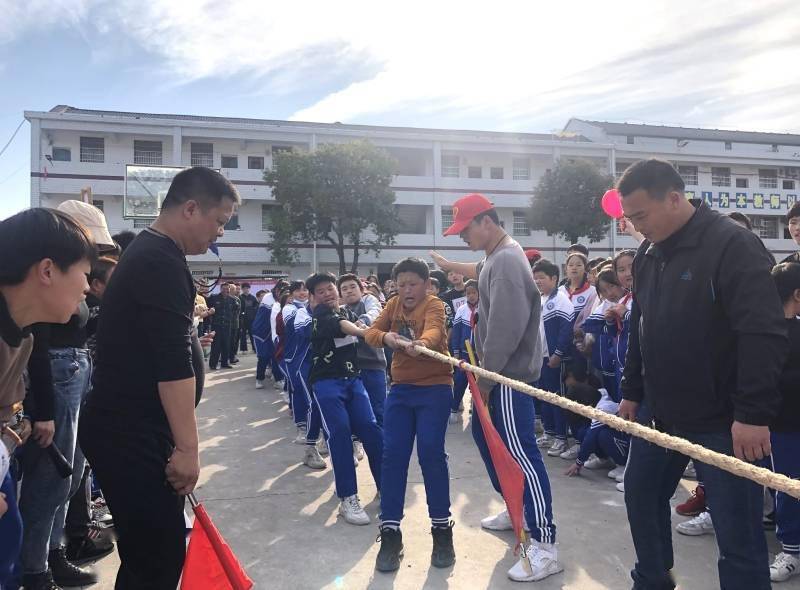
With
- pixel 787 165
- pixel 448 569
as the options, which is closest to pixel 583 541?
pixel 448 569

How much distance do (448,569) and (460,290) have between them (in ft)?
18.1

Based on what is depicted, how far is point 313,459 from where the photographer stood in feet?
17.6

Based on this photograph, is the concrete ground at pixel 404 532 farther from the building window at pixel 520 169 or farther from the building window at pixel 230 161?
the building window at pixel 520 169

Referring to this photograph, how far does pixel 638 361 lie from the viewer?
2771 millimetres

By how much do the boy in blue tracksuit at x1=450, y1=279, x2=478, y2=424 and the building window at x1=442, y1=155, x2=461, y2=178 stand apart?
89.1 ft

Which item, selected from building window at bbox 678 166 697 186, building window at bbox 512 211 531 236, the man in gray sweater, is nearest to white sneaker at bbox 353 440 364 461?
the man in gray sweater

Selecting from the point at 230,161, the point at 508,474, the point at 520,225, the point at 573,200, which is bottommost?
the point at 508,474

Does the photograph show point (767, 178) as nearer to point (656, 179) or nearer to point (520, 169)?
point (520, 169)

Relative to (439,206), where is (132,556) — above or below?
below

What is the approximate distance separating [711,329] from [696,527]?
207 centimetres

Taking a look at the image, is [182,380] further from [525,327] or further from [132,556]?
[525,327]

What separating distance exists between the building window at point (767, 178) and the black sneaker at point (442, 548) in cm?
4355

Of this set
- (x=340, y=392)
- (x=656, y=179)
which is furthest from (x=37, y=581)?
(x=656, y=179)

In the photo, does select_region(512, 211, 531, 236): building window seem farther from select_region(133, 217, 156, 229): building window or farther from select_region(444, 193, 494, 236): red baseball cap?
select_region(444, 193, 494, 236): red baseball cap
